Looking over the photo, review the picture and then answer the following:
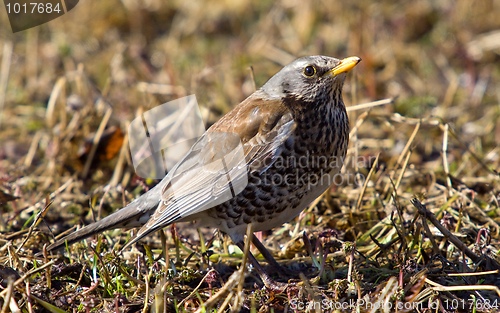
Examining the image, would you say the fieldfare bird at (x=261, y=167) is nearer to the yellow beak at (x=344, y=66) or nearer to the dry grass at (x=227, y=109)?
the yellow beak at (x=344, y=66)

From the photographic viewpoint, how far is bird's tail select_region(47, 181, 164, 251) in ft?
14.0

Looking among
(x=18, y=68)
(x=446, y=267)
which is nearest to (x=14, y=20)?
(x=18, y=68)

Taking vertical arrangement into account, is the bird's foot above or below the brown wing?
below

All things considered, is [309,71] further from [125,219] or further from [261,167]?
[125,219]

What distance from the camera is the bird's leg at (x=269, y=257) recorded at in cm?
→ 443

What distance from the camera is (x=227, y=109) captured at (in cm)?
685

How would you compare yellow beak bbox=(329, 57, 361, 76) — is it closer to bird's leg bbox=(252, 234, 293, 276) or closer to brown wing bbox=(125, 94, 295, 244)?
brown wing bbox=(125, 94, 295, 244)

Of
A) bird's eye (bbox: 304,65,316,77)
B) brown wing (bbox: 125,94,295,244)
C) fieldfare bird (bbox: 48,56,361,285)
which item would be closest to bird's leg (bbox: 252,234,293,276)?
fieldfare bird (bbox: 48,56,361,285)

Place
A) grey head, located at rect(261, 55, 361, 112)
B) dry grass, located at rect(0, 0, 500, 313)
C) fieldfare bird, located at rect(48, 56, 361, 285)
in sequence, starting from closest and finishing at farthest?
dry grass, located at rect(0, 0, 500, 313) < fieldfare bird, located at rect(48, 56, 361, 285) < grey head, located at rect(261, 55, 361, 112)

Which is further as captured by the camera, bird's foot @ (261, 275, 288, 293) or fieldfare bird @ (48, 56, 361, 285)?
fieldfare bird @ (48, 56, 361, 285)

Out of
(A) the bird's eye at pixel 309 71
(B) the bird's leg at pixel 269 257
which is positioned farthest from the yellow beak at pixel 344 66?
(B) the bird's leg at pixel 269 257

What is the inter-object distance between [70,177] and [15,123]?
1438 mm

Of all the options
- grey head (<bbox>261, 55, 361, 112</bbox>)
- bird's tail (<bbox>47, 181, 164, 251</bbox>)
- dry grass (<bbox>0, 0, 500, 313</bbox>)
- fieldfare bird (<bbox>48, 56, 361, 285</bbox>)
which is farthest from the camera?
grey head (<bbox>261, 55, 361, 112</bbox>)

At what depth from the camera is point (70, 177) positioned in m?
5.81
